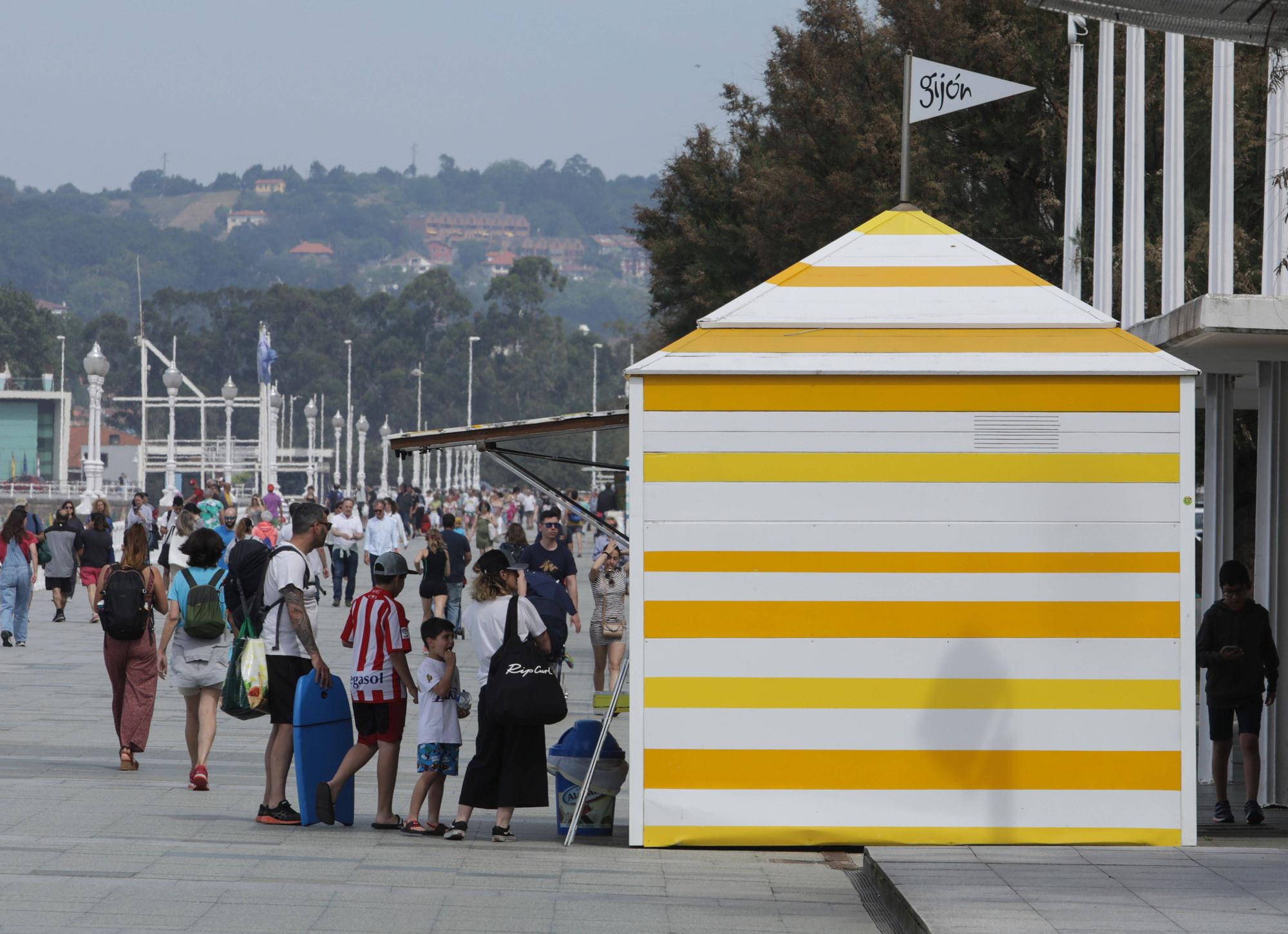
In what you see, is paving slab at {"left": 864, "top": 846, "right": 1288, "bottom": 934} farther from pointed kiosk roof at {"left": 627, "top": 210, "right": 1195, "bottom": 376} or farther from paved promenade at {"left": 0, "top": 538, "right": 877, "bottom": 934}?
pointed kiosk roof at {"left": 627, "top": 210, "right": 1195, "bottom": 376}

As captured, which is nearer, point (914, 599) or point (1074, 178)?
point (914, 599)

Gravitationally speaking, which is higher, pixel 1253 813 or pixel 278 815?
pixel 278 815

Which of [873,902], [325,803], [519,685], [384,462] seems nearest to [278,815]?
[325,803]

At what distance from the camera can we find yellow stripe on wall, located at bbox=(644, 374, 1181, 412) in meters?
9.09

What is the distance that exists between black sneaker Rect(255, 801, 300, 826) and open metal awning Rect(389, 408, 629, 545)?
2.00 m

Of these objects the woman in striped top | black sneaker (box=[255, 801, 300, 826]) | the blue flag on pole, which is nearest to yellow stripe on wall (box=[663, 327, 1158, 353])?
black sneaker (box=[255, 801, 300, 826])

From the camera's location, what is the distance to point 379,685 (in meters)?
9.57

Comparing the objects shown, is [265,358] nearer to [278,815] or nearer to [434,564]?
[434,564]

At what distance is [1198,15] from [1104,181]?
8.82 meters

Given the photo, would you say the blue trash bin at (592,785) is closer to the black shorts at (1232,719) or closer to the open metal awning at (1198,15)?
the black shorts at (1232,719)

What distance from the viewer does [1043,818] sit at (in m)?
8.97

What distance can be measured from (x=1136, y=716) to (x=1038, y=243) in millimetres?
15353

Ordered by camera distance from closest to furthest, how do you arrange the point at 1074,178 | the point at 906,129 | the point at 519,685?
the point at 519,685
the point at 906,129
the point at 1074,178

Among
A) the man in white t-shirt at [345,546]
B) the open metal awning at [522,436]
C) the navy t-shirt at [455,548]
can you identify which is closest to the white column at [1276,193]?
the open metal awning at [522,436]
